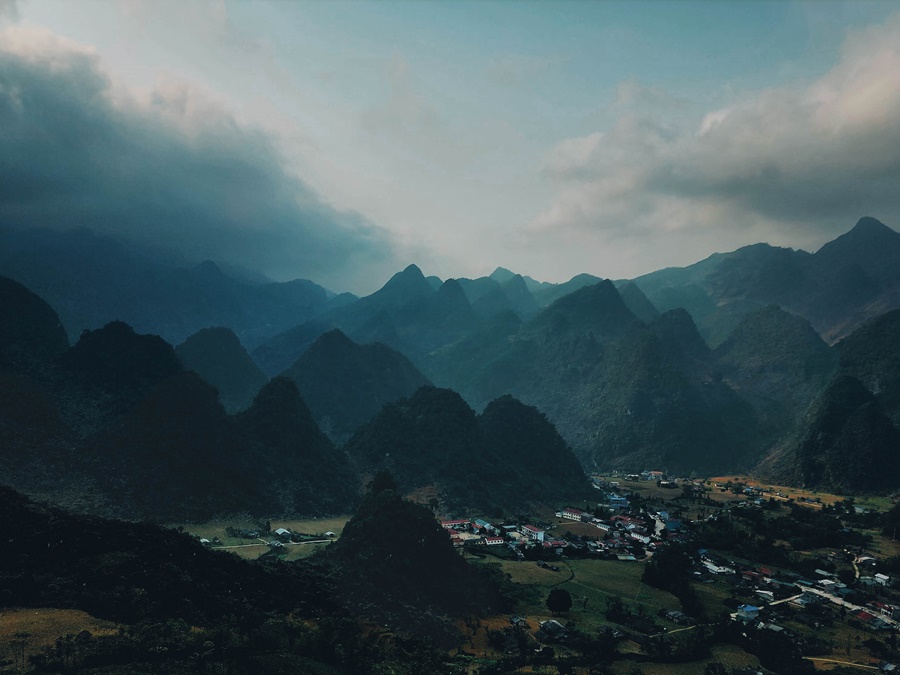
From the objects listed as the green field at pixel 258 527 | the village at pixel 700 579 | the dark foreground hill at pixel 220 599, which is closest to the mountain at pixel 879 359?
the village at pixel 700 579

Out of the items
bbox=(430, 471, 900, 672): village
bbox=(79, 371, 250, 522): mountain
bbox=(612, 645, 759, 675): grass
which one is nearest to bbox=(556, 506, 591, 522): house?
bbox=(430, 471, 900, 672): village

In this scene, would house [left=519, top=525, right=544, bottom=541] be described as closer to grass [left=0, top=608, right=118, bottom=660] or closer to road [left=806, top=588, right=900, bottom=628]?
road [left=806, top=588, right=900, bottom=628]

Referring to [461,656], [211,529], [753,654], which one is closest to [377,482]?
[211,529]

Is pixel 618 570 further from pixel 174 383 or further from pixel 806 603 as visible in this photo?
pixel 174 383

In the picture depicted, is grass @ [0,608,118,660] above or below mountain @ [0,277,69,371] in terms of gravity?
below

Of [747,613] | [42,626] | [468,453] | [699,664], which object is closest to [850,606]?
[747,613]

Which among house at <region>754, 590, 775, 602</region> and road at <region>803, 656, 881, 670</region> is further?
house at <region>754, 590, 775, 602</region>
